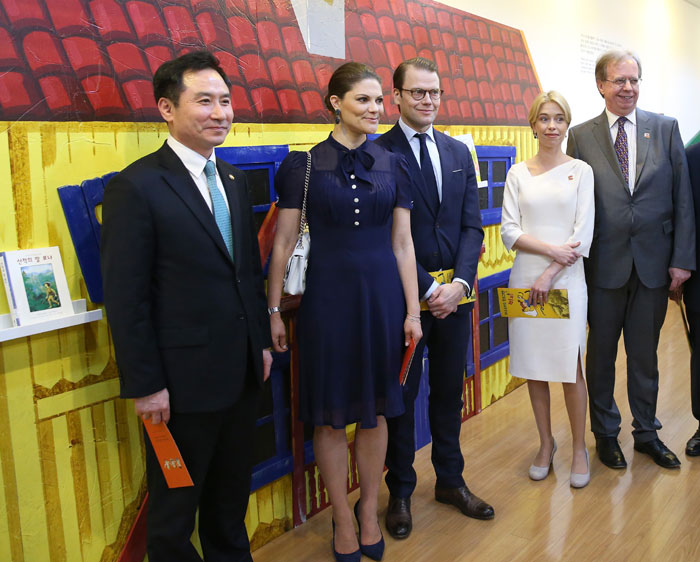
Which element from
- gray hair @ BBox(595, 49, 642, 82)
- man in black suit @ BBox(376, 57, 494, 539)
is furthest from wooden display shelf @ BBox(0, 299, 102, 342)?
gray hair @ BBox(595, 49, 642, 82)

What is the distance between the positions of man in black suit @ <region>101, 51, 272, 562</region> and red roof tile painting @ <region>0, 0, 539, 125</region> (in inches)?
10.7

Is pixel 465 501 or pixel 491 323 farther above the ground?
pixel 491 323

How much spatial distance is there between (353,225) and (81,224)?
2.84 feet

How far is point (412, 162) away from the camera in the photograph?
8.51 ft

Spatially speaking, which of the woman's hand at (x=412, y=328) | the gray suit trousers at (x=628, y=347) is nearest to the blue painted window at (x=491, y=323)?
the gray suit trousers at (x=628, y=347)

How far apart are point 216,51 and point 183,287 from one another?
97 cm

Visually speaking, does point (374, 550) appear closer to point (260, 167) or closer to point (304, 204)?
point (304, 204)

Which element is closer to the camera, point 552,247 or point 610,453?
point 552,247

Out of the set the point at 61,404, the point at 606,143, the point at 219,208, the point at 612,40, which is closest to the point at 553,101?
the point at 606,143

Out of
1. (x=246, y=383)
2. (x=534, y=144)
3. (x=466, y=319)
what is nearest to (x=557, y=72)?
(x=534, y=144)

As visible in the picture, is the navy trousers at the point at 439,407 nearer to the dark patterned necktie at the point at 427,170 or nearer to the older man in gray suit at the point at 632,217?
the dark patterned necktie at the point at 427,170

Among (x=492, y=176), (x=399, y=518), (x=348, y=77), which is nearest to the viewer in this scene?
(x=348, y=77)

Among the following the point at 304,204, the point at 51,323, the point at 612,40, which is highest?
the point at 612,40

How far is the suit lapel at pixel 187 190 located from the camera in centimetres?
185
